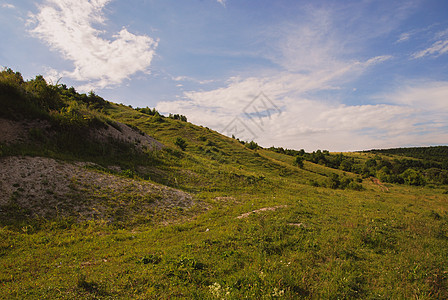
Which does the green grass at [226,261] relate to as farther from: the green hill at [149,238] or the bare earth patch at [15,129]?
the bare earth patch at [15,129]

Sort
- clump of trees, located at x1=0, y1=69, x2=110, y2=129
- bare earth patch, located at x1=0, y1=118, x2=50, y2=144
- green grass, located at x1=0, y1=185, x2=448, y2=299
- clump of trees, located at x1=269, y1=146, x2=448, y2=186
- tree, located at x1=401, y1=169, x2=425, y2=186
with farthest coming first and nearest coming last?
clump of trees, located at x1=269, y1=146, x2=448, y2=186
tree, located at x1=401, y1=169, x2=425, y2=186
clump of trees, located at x1=0, y1=69, x2=110, y2=129
bare earth patch, located at x1=0, y1=118, x2=50, y2=144
green grass, located at x1=0, y1=185, x2=448, y2=299

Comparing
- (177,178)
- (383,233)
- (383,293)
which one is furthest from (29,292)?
(177,178)

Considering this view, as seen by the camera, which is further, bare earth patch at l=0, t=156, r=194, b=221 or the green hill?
bare earth patch at l=0, t=156, r=194, b=221

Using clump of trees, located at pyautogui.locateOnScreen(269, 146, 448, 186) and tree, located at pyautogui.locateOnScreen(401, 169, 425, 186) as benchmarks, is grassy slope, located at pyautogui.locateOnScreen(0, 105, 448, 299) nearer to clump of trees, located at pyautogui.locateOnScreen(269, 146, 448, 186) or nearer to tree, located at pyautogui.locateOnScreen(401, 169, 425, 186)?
clump of trees, located at pyautogui.locateOnScreen(269, 146, 448, 186)

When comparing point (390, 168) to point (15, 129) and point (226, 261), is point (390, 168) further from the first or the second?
point (15, 129)

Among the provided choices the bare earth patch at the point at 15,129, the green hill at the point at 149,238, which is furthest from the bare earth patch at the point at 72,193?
the bare earth patch at the point at 15,129

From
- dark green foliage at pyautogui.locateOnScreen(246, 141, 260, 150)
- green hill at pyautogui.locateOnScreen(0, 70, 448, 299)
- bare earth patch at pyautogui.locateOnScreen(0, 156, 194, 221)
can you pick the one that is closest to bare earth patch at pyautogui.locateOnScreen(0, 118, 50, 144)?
green hill at pyautogui.locateOnScreen(0, 70, 448, 299)

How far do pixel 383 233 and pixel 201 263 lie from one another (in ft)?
31.0

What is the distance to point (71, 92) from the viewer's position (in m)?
51.5

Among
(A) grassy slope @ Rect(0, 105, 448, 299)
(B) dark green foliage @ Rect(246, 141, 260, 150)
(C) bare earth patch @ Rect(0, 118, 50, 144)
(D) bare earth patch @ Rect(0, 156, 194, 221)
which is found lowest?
(A) grassy slope @ Rect(0, 105, 448, 299)

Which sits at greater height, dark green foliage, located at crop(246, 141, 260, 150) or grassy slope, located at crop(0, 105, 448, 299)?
dark green foliage, located at crop(246, 141, 260, 150)

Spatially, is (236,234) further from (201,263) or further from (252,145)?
(252,145)

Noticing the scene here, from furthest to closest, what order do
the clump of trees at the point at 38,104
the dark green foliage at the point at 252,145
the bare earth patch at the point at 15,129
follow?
the dark green foliage at the point at 252,145 < the clump of trees at the point at 38,104 < the bare earth patch at the point at 15,129

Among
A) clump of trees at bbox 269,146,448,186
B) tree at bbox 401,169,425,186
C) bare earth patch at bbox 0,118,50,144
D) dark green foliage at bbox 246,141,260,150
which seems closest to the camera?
bare earth patch at bbox 0,118,50,144
